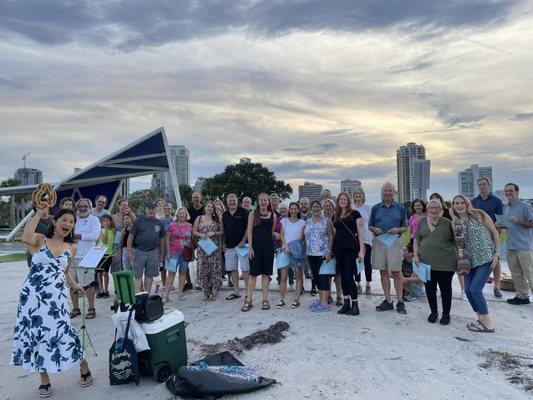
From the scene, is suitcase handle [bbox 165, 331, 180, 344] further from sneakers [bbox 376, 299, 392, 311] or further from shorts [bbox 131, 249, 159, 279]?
sneakers [bbox 376, 299, 392, 311]

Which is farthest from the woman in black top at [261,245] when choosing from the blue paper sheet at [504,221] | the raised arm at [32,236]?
the blue paper sheet at [504,221]

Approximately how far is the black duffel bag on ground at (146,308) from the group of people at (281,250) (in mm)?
640

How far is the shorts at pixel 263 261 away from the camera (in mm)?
6203

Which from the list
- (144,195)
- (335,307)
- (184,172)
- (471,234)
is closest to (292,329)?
(335,307)

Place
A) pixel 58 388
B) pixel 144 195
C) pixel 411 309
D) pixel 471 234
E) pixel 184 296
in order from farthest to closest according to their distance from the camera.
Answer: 1. pixel 144 195
2. pixel 184 296
3. pixel 411 309
4. pixel 471 234
5. pixel 58 388

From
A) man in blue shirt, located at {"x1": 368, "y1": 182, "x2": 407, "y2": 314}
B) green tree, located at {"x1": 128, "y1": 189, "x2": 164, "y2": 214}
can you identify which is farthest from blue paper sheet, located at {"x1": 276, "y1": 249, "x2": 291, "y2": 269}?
green tree, located at {"x1": 128, "y1": 189, "x2": 164, "y2": 214}

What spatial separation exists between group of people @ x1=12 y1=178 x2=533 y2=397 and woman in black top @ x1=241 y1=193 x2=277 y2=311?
0.02 metres

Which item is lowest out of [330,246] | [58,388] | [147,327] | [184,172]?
[58,388]

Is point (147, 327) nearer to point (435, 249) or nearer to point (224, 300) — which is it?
point (224, 300)

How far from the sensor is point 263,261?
6.22 m

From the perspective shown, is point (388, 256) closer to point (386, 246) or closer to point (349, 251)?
point (386, 246)

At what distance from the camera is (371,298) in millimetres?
6770

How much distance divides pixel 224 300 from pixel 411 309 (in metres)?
3.02

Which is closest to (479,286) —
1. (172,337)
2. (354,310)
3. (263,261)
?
(354,310)
